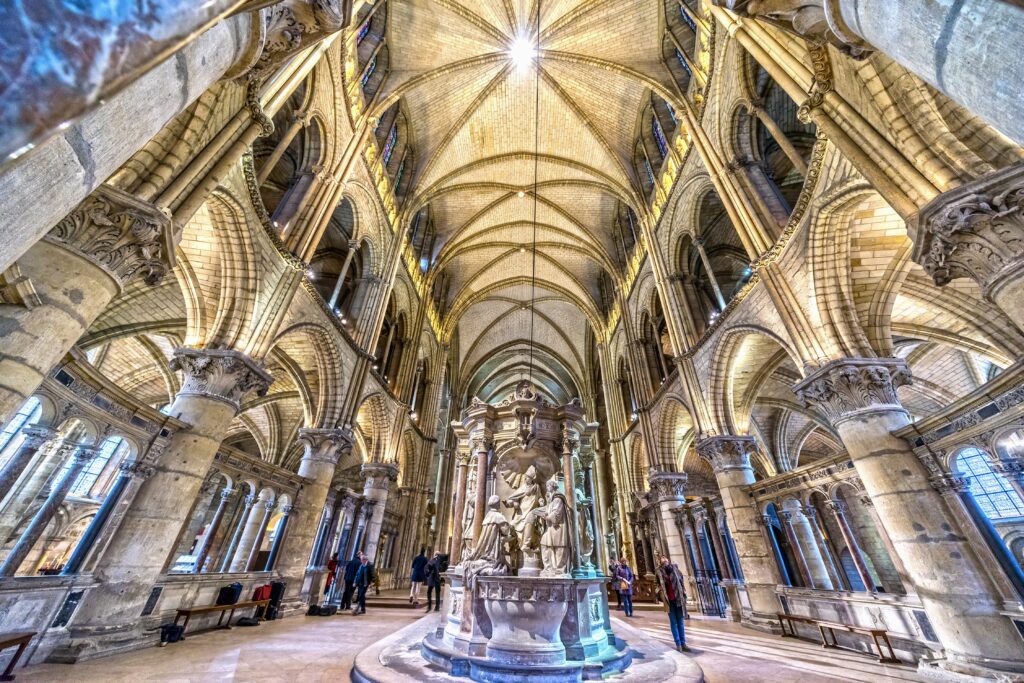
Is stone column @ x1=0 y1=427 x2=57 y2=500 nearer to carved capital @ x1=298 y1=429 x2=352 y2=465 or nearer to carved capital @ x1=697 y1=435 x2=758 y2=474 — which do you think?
carved capital @ x1=298 y1=429 x2=352 y2=465

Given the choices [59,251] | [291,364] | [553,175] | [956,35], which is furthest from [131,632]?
[553,175]

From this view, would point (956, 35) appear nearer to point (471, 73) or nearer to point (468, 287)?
point (471, 73)

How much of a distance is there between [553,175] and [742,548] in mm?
14836

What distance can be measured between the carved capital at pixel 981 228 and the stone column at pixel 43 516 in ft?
31.9

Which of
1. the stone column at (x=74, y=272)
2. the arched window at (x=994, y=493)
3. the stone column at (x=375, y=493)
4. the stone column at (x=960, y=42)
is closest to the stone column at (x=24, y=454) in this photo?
the stone column at (x=74, y=272)

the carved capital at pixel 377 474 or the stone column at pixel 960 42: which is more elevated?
the carved capital at pixel 377 474

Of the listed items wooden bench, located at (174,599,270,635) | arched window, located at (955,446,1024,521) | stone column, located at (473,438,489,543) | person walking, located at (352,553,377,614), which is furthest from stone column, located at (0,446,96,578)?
arched window, located at (955,446,1024,521)

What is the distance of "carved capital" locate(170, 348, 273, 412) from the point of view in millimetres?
6688

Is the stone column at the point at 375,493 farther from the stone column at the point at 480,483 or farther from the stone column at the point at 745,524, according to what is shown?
the stone column at the point at 745,524

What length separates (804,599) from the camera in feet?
25.0

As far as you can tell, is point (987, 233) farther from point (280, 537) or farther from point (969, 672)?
point (280, 537)

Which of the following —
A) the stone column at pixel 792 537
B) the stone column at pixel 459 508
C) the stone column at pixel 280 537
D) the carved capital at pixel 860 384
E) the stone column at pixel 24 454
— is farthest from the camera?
the stone column at pixel 280 537

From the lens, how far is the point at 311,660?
15.0 ft

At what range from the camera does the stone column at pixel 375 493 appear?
1240cm
